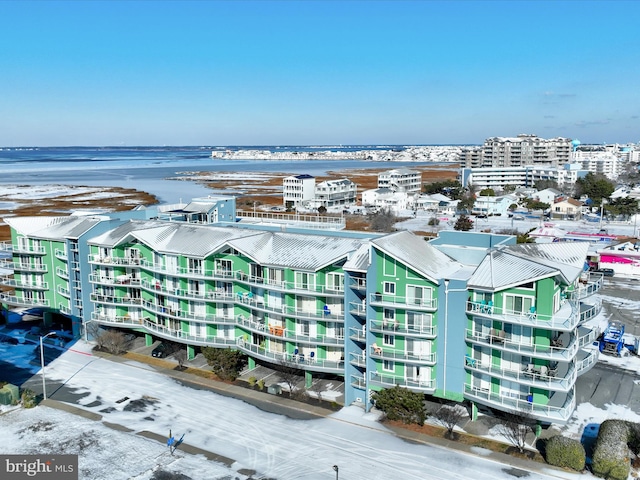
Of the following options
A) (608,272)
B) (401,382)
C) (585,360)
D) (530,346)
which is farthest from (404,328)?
(608,272)

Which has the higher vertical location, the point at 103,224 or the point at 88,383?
the point at 103,224

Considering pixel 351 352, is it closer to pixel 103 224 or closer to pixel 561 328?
pixel 561 328

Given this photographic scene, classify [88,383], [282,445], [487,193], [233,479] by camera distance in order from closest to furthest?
[233,479] → [282,445] → [88,383] → [487,193]

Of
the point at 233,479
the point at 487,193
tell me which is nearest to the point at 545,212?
the point at 487,193

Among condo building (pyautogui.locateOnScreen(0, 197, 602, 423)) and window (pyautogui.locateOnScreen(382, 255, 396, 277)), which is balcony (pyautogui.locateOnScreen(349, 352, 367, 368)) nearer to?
condo building (pyautogui.locateOnScreen(0, 197, 602, 423))

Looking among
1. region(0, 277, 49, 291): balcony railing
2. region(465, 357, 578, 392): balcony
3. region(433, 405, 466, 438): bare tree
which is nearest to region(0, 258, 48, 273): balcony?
region(0, 277, 49, 291): balcony railing

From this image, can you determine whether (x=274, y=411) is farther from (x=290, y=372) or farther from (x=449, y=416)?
(x=449, y=416)

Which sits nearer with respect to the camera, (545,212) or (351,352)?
(351,352)

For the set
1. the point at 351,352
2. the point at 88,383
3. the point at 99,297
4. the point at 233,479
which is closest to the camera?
the point at 233,479
